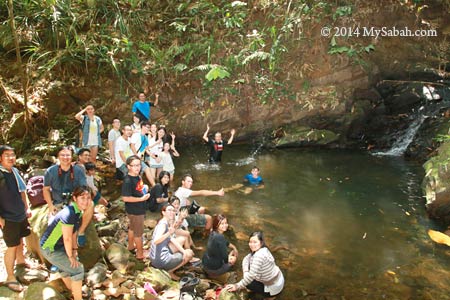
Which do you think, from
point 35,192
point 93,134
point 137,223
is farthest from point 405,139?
point 35,192

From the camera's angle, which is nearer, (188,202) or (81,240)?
(81,240)

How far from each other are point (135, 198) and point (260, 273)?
2.34 metres

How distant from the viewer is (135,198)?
558cm

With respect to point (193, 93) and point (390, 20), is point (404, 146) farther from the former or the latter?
point (193, 93)

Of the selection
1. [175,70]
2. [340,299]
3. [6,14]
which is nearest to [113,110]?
[175,70]

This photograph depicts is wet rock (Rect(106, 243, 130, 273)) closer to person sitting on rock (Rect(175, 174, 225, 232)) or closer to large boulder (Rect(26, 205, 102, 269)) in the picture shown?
large boulder (Rect(26, 205, 102, 269))

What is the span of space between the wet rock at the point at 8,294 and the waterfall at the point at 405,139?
1333 cm

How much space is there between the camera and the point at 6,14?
1121cm

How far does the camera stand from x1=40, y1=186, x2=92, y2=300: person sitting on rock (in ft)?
13.1

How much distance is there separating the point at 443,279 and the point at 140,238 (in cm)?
544

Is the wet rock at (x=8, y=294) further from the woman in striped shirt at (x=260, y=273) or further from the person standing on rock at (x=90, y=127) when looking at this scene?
the person standing on rock at (x=90, y=127)

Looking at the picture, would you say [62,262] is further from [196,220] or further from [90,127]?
[90,127]

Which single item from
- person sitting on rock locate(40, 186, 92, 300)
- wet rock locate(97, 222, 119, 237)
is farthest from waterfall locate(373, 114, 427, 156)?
person sitting on rock locate(40, 186, 92, 300)

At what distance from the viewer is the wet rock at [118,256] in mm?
5441
